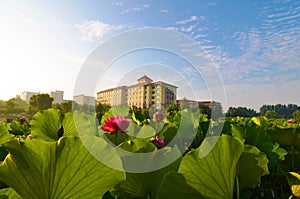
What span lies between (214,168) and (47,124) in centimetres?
81

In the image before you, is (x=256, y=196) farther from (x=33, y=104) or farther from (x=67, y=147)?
(x=33, y=104)

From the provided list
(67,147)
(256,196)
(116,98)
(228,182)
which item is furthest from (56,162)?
(256,196)

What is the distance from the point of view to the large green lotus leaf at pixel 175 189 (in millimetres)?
442

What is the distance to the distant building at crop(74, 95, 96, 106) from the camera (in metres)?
0.67

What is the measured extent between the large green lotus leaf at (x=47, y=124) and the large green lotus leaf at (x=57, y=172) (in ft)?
2.07

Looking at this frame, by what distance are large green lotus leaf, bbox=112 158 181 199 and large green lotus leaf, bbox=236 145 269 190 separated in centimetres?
20

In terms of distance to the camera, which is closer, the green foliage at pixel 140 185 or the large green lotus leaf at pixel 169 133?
the green foliage at pixel 140 185

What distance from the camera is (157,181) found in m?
0.51

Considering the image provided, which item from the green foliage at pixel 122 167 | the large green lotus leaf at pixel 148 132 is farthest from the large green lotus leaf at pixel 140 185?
the large green lotus leaf at pixel 148 132

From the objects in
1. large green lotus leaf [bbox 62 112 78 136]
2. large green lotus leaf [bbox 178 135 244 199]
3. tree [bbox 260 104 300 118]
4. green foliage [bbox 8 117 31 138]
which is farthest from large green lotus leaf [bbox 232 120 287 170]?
tree [bbox 260 104 300 118]

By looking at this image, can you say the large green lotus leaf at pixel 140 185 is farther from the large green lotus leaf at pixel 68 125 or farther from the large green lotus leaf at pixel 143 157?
the large green lotus leaf at pixel 68 125

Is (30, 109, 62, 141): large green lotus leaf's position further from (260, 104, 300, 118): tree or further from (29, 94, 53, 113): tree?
(260, 104, 300, 118): tree

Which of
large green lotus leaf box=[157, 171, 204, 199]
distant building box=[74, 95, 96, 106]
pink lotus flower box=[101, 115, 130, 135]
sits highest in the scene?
distant building box=[74, 95, 96, 106]

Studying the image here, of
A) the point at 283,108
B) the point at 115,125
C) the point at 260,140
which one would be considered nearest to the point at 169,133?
the point at 115,125
